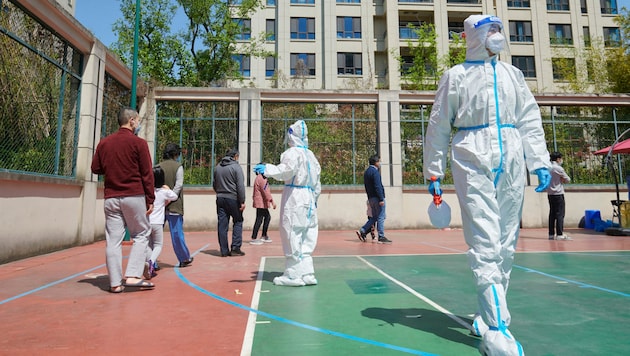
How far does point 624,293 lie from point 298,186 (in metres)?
4.05

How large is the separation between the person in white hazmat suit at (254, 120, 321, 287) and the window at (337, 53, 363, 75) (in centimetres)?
2757

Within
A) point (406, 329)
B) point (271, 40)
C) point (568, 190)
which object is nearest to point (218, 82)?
point (271, 40)

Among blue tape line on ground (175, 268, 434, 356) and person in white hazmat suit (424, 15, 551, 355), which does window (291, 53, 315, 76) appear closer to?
blue tape line on ground (175, 268, 434, 356)

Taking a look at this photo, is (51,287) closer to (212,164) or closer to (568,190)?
(212,164)

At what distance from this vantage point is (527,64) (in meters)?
32.9

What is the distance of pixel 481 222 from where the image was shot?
2.83 meters

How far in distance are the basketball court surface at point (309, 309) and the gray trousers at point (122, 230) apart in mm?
292

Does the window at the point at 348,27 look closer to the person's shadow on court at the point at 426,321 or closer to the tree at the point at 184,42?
the tree at the point at 184,42

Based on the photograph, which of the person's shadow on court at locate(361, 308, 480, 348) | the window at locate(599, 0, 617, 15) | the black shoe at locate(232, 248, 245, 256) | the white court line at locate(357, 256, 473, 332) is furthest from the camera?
the window at locate(599, 0, 617, 15)

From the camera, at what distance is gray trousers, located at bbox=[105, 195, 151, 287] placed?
4531mm

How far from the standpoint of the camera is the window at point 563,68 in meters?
29.3

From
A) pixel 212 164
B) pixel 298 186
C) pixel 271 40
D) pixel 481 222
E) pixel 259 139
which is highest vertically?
pixel 271 40

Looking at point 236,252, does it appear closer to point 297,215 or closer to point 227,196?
point 227,196

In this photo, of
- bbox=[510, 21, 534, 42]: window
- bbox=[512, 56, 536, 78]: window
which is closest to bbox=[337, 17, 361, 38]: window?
bbox=[510, 21, 534, 42]: window
